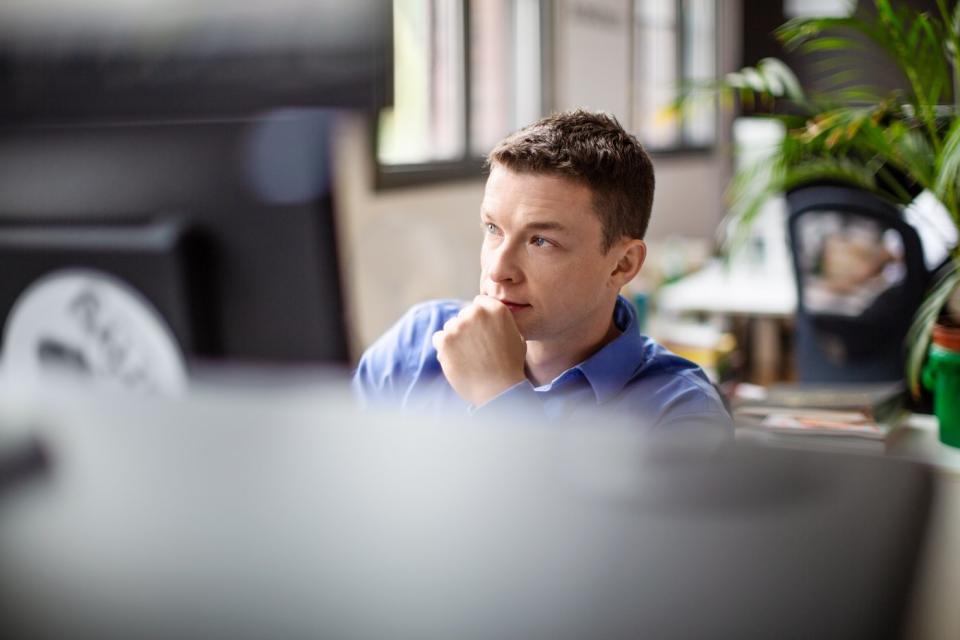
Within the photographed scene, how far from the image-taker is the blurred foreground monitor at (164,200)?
1.11ft

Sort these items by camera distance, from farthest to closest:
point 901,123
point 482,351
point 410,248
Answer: point 410,248
point 901,123
point 482,351

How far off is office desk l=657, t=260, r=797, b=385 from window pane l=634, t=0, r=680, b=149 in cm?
194

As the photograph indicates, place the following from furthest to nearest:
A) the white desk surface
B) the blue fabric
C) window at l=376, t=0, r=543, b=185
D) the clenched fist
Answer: window at l=376, t=0, r=543, b=185 < the white desk surface < the blue fabric < the clenched fist

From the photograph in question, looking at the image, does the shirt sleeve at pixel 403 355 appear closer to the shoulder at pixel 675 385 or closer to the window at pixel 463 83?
the shoulder at pixel 675 385

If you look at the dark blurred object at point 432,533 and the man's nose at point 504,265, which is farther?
the man's nose at point 504,265

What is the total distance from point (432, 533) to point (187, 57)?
0.64ft

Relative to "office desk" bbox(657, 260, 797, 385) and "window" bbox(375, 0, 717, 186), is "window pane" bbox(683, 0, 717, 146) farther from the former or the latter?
"office desk" bbox(657, 260, 797, 385)

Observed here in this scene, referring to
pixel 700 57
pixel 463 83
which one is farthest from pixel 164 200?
pixel 700 57

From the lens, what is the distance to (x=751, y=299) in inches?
140

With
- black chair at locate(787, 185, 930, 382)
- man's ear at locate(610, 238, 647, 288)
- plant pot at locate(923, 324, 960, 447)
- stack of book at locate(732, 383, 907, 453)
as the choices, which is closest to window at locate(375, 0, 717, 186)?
black chair at locate(787, 185, 930, 382)

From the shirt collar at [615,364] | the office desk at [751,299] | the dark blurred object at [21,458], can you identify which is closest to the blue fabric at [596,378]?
the shirt collar at [615,364]

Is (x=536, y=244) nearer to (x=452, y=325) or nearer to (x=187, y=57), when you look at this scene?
(x=452, y=325)

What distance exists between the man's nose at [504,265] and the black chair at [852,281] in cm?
222

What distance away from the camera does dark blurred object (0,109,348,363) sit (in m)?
0.35
